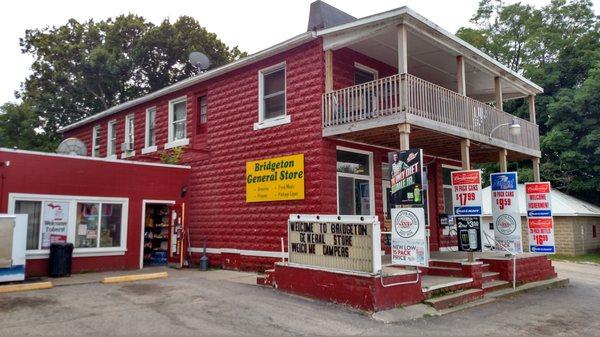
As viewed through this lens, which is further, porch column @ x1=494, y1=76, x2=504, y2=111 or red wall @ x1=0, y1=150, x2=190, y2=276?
porch column @ x1=494, y1=76, x2=504, y2=111

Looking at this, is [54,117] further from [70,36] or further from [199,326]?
[199,326]

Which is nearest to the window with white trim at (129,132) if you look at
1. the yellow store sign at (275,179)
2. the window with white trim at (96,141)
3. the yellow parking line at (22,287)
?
the window with white trim at (96,141)

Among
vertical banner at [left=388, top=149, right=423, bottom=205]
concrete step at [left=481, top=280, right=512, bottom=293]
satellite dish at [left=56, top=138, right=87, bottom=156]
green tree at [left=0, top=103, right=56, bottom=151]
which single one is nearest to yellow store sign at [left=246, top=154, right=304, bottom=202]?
vertical banner at [left=388, top=149, right=423, bottom=205]

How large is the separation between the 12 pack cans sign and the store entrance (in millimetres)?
9768

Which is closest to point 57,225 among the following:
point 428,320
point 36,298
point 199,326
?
point 36,298

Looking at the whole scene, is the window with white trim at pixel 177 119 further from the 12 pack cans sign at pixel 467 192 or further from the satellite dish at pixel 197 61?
the 12 pack cans sign at pixel 467 192

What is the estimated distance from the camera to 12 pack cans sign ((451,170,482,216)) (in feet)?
37.8

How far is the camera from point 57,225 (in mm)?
13227

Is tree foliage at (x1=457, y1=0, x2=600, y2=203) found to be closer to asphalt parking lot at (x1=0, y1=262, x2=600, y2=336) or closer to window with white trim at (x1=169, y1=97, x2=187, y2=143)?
asphalt parking lot at (x1=0, y1=262, x2=600, y2=336)

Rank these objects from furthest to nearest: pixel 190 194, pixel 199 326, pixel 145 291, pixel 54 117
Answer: pixel 54 117
pixel 190 194
pixel 145 291
pixel 199 326

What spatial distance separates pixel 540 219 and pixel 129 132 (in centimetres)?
1644

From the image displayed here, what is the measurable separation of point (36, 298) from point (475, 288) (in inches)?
380

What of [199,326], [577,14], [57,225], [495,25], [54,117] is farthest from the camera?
[495,25]

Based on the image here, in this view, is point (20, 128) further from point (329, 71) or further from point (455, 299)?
point (455, 299)
